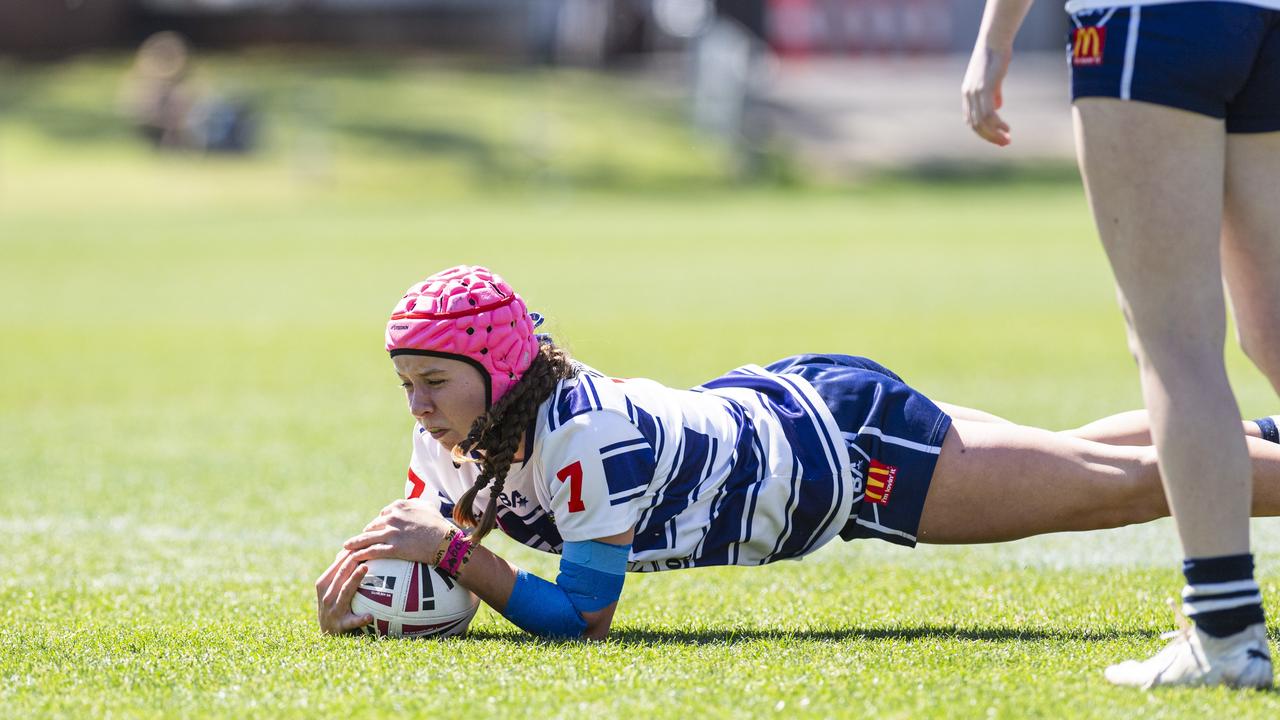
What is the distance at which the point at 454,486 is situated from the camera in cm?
429

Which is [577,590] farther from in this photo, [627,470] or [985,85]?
[985,85]

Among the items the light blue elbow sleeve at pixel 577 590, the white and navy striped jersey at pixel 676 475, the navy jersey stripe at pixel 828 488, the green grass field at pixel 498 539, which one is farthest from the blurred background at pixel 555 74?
the light blue elbow sleeve at pixel 577 590

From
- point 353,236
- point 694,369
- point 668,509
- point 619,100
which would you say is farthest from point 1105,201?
point 619,100

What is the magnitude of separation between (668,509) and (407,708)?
3.34 ft

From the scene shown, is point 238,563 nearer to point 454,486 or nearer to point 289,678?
point 454,486

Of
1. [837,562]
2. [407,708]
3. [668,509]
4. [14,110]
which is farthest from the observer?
[14,110]

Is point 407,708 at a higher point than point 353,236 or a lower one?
higher

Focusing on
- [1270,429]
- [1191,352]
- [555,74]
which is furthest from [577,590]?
[555,74]

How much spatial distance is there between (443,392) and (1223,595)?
1.87 meters

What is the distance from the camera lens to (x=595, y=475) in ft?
12.6

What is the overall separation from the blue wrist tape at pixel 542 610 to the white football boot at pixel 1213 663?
1352 mm

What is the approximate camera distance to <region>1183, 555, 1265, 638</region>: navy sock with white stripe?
3.22 metres

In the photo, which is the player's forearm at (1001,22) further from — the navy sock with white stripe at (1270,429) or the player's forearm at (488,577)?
the player's forearm at (488,577)

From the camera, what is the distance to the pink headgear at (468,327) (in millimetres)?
3854
